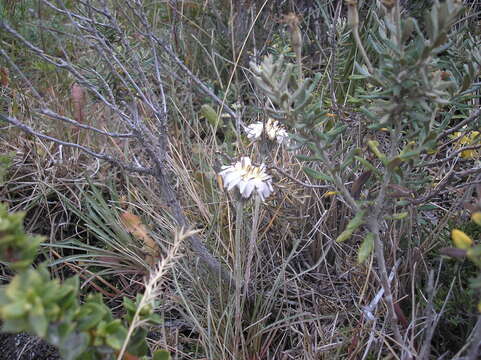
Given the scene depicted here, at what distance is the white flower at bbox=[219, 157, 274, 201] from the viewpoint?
3.46 feet

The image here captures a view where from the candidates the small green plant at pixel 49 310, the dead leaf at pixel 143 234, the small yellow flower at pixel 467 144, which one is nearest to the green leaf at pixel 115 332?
the small green plant at pixel 49 310

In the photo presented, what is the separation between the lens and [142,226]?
1.50 m

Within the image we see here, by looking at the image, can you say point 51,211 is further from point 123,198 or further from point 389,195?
point 389,195

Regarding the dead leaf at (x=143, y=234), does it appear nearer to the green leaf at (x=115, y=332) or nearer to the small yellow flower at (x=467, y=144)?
the green leaf at (x=115, y=332)

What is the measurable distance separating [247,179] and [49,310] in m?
0.54

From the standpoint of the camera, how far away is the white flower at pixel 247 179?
3.46ft

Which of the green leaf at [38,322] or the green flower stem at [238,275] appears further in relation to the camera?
the green flower stem at [238,275]

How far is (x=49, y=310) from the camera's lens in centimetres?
66

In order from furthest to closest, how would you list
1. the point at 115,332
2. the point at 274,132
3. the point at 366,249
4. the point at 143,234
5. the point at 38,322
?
the point at 143,234 < the point at 274,132 < the point at 366,249 < the point at 115,332 < the point at 38,322

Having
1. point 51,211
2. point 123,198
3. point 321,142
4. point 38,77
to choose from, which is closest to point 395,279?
point 321,142

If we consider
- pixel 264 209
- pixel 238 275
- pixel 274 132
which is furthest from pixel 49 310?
pixel 264 209

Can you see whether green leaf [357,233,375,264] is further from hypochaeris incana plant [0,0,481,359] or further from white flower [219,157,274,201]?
white flower [219,157,274,201]

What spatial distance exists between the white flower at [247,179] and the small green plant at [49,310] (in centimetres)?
36

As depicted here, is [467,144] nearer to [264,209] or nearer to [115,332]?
[264,209]
